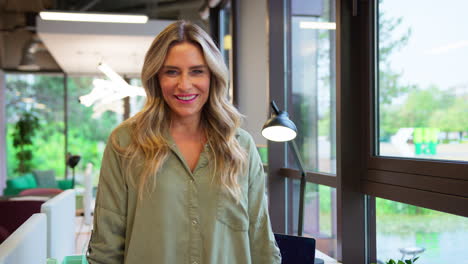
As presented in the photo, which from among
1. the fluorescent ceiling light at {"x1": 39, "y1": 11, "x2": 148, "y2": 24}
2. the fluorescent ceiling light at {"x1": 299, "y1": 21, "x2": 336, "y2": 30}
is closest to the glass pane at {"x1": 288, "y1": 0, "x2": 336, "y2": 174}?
the fluorescent ceiling light at {"x1": 299, "y1": 21, "x2": 336, "y2": 30}

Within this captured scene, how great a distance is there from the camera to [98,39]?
8117 millimetres

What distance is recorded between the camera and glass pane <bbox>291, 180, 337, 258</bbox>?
148 inches

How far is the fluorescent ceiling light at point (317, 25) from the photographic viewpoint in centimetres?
370

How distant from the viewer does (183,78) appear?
1.67 m

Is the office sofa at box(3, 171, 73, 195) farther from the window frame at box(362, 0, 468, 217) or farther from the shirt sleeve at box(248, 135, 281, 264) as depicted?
the shirt sleeve at box(248, 135, 281, 264)

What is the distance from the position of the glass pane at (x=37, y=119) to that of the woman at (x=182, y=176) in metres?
11.6

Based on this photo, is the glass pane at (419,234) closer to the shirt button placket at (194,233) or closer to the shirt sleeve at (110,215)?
the shirt button placket at (194,233)

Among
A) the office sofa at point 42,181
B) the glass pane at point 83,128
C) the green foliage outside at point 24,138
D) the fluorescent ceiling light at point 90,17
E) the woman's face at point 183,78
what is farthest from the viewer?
the glass pane at point 83,128

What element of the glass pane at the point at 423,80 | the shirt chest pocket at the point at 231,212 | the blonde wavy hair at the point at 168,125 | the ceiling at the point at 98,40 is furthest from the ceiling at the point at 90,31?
the shirt chest pocket at the point at 231,212

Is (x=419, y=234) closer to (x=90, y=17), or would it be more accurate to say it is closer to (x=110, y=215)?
(x=110, y=215)

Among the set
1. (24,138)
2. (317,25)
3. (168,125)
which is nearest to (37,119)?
(24,138)

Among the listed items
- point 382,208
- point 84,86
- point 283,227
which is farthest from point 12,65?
point 382,208

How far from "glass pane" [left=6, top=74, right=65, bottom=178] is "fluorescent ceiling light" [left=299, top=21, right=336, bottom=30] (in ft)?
31.5

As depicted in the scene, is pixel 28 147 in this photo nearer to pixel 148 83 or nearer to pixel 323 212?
pixel 323 212
